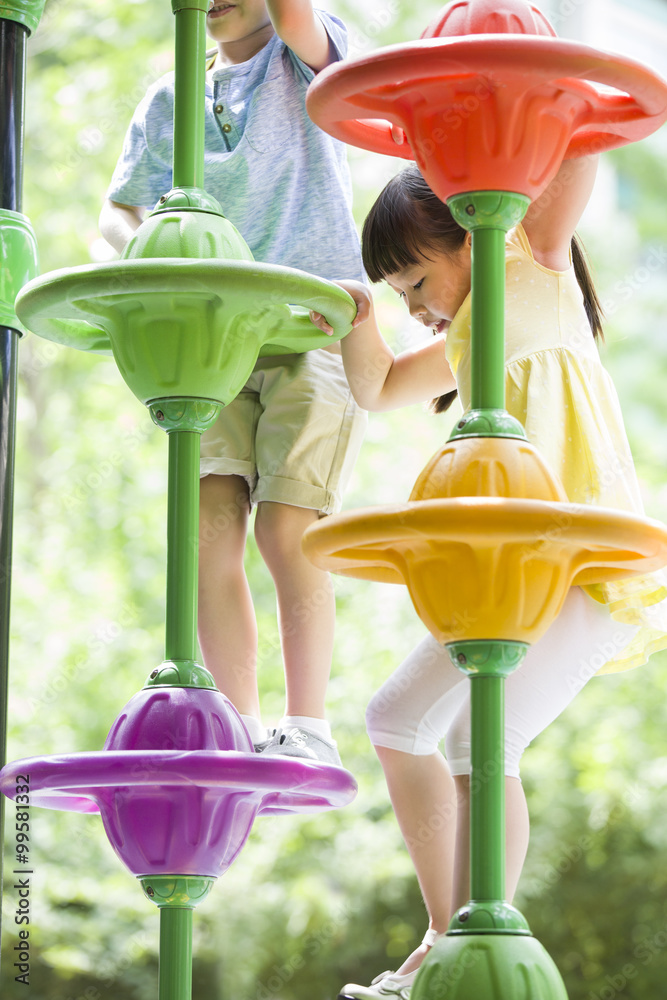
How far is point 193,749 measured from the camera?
90cm

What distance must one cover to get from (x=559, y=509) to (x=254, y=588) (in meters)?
3.43

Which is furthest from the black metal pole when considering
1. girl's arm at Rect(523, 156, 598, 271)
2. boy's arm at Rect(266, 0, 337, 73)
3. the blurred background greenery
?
the blurred background greenery

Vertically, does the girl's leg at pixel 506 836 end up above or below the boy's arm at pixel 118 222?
below

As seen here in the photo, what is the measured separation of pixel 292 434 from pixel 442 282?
8.7 inches

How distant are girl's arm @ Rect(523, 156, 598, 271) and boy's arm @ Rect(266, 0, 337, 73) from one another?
0.84ft

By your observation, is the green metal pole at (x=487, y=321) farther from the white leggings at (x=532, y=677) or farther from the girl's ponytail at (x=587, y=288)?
the girl's ponytail at (x=587, y=288)

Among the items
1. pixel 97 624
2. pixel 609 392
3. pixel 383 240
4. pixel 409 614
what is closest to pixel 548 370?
pixel 609 392

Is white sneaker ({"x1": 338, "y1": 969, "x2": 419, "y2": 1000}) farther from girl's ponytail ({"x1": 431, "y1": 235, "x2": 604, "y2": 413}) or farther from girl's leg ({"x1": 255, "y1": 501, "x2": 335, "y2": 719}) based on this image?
girl's ponytail ({"x1": 431, "y1": 235, "x2": 604, "y2": 413})

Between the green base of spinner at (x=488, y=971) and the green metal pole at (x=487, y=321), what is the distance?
0.35 metres

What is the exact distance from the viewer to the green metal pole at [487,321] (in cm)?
85

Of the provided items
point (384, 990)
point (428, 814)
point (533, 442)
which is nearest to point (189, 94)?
point (533, 442)

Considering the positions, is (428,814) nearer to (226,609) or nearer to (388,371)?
(226,609)

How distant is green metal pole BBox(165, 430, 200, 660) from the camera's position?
96cm

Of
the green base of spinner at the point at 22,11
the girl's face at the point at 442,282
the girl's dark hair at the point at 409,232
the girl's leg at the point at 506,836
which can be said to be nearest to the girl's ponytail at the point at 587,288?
the girl's dark hair at the point at 409,232
